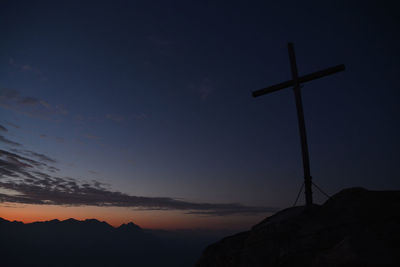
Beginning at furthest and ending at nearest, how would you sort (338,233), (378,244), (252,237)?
(252,237), (338,233), (378,244)

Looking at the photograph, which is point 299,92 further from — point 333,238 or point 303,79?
point 333,238

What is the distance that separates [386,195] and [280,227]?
3719 millimetres

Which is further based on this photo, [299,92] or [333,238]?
[299,92]

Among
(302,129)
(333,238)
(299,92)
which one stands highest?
(299,92)

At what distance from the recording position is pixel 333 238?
6.14m

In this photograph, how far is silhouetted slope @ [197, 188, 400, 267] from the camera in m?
5.00

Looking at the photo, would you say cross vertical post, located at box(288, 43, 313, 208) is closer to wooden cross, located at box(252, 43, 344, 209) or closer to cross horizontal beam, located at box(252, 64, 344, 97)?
wooden cross, located at box(252, 43, 344, 209)

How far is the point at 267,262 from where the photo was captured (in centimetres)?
658

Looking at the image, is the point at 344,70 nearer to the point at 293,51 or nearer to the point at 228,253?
the point at 293,51

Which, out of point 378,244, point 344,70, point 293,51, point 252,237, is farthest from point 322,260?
point 293,51

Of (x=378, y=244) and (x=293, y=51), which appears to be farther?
(x=293, y=51)

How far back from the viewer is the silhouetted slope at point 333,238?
197 inches

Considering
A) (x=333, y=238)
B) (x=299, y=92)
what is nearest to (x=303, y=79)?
(x=299, y=92)

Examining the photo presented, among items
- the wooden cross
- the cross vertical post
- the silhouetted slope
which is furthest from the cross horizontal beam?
the silhouetted slope
